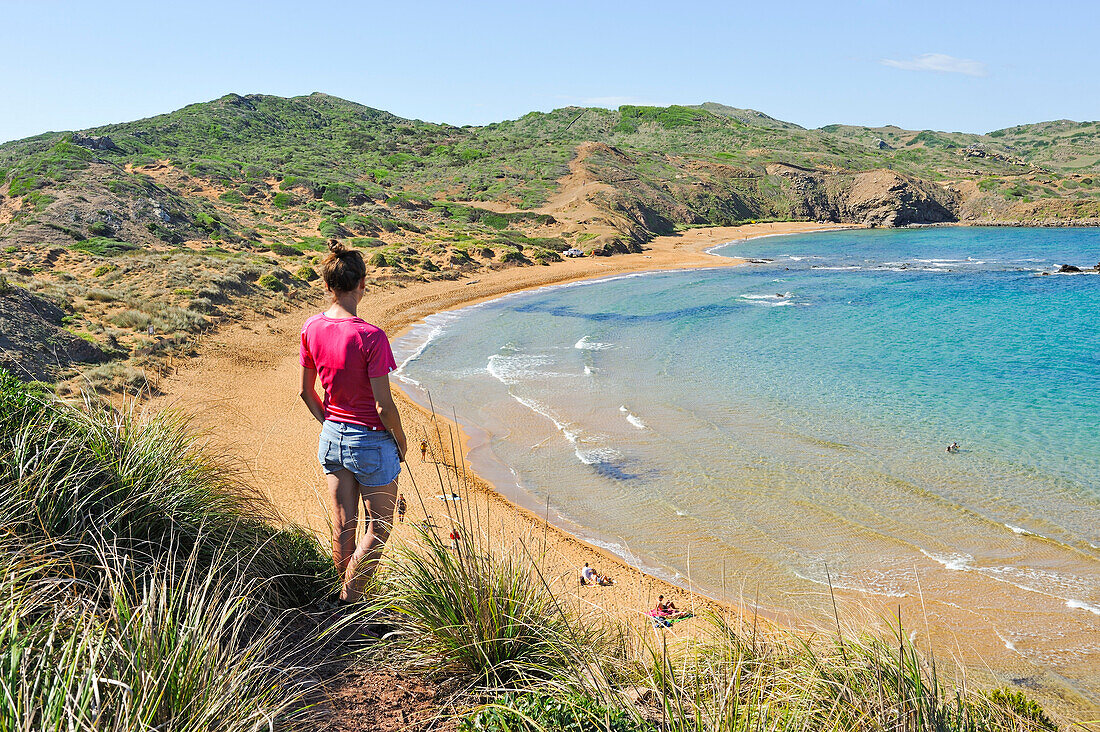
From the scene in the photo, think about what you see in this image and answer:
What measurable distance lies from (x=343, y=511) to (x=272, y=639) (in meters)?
0.99

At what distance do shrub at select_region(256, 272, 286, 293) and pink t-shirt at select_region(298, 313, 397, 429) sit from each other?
26284mm

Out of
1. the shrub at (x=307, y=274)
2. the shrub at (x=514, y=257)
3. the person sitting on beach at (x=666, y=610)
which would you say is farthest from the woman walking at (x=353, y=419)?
the shrub at (x=514, y=257)

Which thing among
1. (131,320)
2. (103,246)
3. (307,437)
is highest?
(103,246)

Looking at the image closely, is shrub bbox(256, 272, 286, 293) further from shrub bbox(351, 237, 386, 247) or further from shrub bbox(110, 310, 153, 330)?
shrub bbox(351, 237, 386, 247)

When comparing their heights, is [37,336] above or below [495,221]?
below

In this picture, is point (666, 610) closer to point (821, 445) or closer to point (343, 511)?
point (343, 511)

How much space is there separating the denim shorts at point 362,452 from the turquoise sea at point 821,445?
1774mm

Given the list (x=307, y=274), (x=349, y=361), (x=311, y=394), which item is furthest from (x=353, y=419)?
(x=307, y=274)

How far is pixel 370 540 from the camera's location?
12.2 ft

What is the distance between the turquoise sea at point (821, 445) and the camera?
363 inches

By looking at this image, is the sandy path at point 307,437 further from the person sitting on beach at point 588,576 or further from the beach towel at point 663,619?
the beach towel at point 663,619

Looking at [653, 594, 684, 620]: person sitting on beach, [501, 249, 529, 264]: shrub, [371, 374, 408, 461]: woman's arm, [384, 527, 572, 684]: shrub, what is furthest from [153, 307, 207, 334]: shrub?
[501, 249, 529, 264]: shrub

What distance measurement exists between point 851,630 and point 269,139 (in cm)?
10252

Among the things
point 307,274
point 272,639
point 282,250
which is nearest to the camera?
point 272,639
